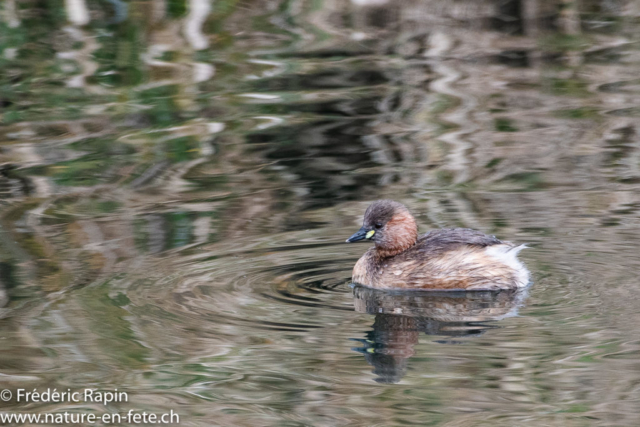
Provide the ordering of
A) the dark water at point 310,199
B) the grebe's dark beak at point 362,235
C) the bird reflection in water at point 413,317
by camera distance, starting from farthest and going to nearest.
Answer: the grebe's dark beak at point 362,235 < the bird reflection in water at point 413,317 < the dark water at point 310,199

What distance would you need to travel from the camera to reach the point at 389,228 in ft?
22.8

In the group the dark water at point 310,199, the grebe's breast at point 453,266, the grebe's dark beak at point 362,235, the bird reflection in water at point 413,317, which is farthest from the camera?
the grebe's dark beak at point 362,235

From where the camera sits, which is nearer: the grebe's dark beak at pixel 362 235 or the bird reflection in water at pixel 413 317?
the bird reflection in water at pixel 413 317

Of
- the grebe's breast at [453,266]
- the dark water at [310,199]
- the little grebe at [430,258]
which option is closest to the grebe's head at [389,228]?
the little grebe at [430,258]

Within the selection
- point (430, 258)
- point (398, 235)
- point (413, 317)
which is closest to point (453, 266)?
point (430, 258)

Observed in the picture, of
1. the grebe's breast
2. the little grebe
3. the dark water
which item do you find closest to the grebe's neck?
the little grebe

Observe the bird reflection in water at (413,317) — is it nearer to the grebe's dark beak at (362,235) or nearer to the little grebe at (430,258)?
the little grebe at (430,258)

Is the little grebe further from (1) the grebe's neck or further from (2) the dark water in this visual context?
(2) the dark water

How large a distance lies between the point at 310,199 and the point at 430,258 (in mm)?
2203

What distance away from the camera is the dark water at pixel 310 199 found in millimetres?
5230

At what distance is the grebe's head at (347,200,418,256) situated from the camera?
6.93m

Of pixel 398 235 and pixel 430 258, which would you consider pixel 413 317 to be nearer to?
pixel 430 258

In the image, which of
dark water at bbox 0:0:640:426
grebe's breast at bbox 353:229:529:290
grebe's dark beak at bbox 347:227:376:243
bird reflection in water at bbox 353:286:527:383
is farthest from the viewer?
grebe's dark beak at bbox 347:227:376:243

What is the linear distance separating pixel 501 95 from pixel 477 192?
3.98 metres
